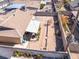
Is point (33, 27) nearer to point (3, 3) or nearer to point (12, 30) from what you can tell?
point (12, 30)

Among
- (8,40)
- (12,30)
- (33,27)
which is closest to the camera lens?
(8,40)

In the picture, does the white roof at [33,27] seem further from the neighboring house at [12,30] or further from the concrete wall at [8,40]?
the concrete wall at [8,40]

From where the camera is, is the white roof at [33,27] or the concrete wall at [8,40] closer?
the concrete wall at [8,40]

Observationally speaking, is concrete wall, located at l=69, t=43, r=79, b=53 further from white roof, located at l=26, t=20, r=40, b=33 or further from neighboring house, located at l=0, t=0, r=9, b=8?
neighboring house, located at l=0, t=0, r=9, b=8

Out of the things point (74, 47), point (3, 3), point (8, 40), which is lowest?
point (74, 47)

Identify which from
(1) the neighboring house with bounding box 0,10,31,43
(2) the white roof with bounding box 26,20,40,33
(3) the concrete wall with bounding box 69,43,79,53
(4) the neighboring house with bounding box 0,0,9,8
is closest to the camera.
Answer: (3) the concrete wall with bounding box 69,43,79,53

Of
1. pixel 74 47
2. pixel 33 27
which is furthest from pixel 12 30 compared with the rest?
pixel 74 47

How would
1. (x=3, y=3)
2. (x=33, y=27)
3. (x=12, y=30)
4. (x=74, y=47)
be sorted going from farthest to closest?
(x=3, y=3) → (x=33, y=27) → (x=12, y=30) → (x=74, y=47)

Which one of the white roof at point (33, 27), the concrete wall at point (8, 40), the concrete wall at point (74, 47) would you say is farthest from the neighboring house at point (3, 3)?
the concrete wall at point (74, 47)

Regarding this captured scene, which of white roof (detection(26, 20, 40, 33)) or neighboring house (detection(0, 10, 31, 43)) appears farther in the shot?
white roof (detection(26, 20, 40, 33))

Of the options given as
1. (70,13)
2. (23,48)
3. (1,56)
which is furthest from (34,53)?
(70,13)

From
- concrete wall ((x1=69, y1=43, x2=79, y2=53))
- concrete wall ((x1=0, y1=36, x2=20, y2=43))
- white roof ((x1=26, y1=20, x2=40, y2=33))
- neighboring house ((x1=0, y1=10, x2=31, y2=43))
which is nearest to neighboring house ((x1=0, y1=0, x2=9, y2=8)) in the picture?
white roof ((x1=26, y1=20, x2=40, y2=33))
